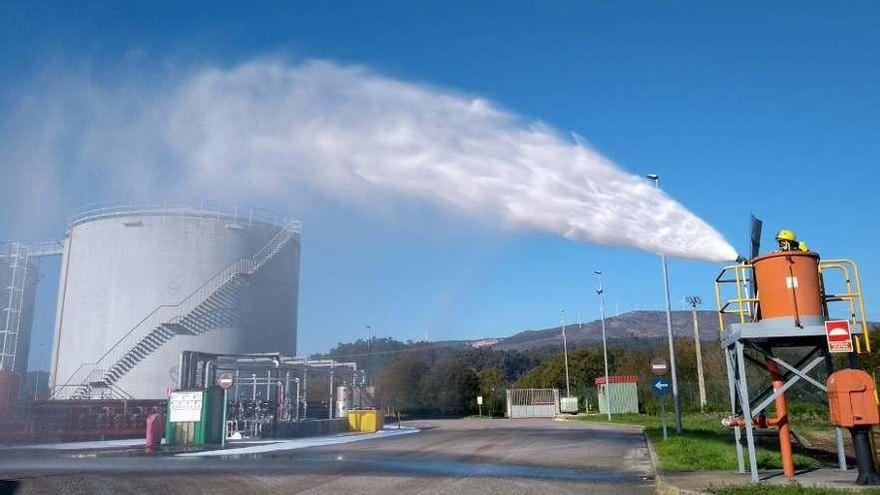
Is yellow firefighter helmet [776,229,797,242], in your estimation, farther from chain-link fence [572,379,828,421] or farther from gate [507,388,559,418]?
gate [507,388,559,418]

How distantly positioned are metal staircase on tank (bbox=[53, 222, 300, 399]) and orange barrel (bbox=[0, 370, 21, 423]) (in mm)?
9419

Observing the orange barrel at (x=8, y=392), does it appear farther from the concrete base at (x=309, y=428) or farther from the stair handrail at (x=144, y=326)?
the concrete base at (x=309, y=428)

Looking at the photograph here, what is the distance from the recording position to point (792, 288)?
12555 mm

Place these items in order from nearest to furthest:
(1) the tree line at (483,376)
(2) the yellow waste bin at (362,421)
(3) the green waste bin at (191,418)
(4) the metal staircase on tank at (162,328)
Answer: (3) the green waste bin at (191,418) → (2) the yellow waste bin at (362,421) → (4) the metal staircase on tank at (162,328) → (1) the tree line at (483,376)

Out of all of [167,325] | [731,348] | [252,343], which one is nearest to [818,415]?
[731,348]

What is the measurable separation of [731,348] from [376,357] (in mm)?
76047

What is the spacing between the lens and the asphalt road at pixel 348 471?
13.8 metres

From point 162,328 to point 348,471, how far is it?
3414 centimetres

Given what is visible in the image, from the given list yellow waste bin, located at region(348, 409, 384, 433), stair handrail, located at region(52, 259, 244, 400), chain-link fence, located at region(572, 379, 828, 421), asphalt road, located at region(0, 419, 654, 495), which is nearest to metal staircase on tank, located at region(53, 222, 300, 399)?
stair handrail, located at region(52, 259, 244, 400)

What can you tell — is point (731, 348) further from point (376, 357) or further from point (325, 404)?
point (376, 357)

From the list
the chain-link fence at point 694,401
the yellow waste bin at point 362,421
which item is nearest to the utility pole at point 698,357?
the chain-link fence at point 694,401

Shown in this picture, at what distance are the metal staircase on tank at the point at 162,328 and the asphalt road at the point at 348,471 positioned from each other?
67.5ft

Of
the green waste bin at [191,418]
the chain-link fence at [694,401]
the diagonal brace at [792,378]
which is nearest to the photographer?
the diagonal brace at [792,378]

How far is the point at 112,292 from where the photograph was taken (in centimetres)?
4756
